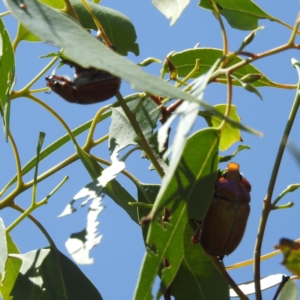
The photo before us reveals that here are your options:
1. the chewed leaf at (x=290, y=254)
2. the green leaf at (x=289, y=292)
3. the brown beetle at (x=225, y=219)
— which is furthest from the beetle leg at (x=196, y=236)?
the green leaf at (x=289, y=292)

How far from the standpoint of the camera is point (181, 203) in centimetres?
91

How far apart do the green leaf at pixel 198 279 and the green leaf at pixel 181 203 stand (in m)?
0.16

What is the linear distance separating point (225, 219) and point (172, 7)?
36 cm

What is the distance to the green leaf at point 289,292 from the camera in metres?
1.15

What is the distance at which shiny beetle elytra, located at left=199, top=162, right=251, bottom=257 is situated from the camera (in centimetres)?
98

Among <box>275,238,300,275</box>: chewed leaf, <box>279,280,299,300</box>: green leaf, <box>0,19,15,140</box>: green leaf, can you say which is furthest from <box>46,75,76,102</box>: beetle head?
<box>279,280,299,300</box>: green leaf

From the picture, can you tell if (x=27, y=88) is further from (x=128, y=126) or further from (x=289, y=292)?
(x=289, y=292)

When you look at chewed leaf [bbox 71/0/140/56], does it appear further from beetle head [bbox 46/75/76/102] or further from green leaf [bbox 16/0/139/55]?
beetle head [bbox 46/75/76/102]

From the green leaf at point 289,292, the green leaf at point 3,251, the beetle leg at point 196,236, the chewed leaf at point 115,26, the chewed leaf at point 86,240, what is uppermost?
the chewed leaf at point 115,26

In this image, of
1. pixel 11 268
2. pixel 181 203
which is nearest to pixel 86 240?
pixel 181 203

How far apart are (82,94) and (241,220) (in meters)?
0.33

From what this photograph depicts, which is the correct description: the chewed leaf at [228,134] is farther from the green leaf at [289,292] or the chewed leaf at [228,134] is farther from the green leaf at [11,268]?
the green leaf at [11,268]

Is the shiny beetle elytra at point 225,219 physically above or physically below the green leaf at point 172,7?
below

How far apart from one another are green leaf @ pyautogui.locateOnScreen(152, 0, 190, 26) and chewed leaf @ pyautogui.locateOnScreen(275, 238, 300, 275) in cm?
37
